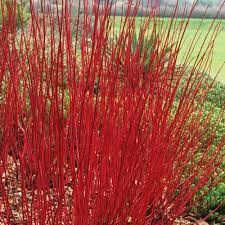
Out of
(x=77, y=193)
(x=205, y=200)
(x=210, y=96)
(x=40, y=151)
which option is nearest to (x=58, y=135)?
(x=40, y=151)

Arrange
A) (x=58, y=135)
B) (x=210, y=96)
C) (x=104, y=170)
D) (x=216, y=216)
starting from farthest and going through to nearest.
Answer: (x=210, y=96) → (x=216, y=216) → (x=104, y=170) → (x=58, y=135)

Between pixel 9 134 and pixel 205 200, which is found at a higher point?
pixel 9 134

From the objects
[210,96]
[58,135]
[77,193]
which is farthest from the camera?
[210,96]

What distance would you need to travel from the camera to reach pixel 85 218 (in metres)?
2.15

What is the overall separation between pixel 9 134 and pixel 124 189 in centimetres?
56

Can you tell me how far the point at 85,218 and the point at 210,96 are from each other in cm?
578

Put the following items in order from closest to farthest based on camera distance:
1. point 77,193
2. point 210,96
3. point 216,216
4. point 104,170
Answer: point 77,193 → point 104,170 → point 216,216 → point 210,96

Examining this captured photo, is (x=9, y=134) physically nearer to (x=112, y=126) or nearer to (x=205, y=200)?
(x=112, y=126)

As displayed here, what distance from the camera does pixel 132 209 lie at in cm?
237

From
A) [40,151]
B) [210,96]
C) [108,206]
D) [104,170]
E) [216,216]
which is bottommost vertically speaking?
[210,96]

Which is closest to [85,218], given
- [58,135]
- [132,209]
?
[132,209]

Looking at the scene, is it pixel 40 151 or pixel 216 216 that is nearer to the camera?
pixel 40 151

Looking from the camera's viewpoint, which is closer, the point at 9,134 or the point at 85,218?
the point at 85,218

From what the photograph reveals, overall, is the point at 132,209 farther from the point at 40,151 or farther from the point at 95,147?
the point at 40,151
